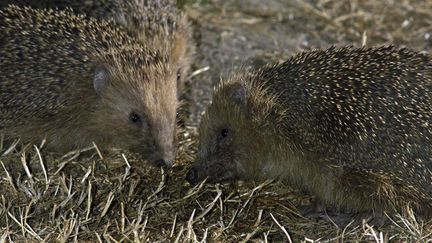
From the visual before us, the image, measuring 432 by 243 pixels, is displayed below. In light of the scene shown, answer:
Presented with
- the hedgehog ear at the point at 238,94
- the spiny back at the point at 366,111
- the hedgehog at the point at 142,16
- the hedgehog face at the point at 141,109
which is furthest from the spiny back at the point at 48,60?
the spiny back at the point at 366,111

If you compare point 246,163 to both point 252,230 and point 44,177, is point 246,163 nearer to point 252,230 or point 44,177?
point 252,230

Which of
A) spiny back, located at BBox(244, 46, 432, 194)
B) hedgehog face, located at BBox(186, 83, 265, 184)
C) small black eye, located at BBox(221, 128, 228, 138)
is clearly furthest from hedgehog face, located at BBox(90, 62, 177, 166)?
spiny back, located at BBox(244, 46, 432, 194)

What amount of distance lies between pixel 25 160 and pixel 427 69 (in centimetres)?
275

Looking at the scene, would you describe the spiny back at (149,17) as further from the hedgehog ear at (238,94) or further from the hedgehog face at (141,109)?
the hedgehog ear at (238,94)

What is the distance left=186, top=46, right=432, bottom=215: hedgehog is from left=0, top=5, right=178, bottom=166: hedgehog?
48 cm

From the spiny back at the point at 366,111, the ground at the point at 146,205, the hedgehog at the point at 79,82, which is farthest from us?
the hedgehog at the point at 79,82

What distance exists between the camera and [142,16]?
6988mm

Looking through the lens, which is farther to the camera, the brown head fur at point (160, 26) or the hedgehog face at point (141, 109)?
the brown head fur at point (160, 26)

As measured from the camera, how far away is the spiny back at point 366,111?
524 cm

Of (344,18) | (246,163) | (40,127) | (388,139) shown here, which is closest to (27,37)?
(40,127)

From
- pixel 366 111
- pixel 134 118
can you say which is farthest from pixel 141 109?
pixel 366 111

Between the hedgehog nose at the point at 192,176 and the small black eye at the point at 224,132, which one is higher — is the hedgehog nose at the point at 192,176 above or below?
below

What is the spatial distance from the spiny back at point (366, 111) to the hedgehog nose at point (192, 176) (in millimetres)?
672

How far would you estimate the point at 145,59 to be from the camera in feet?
20.5
